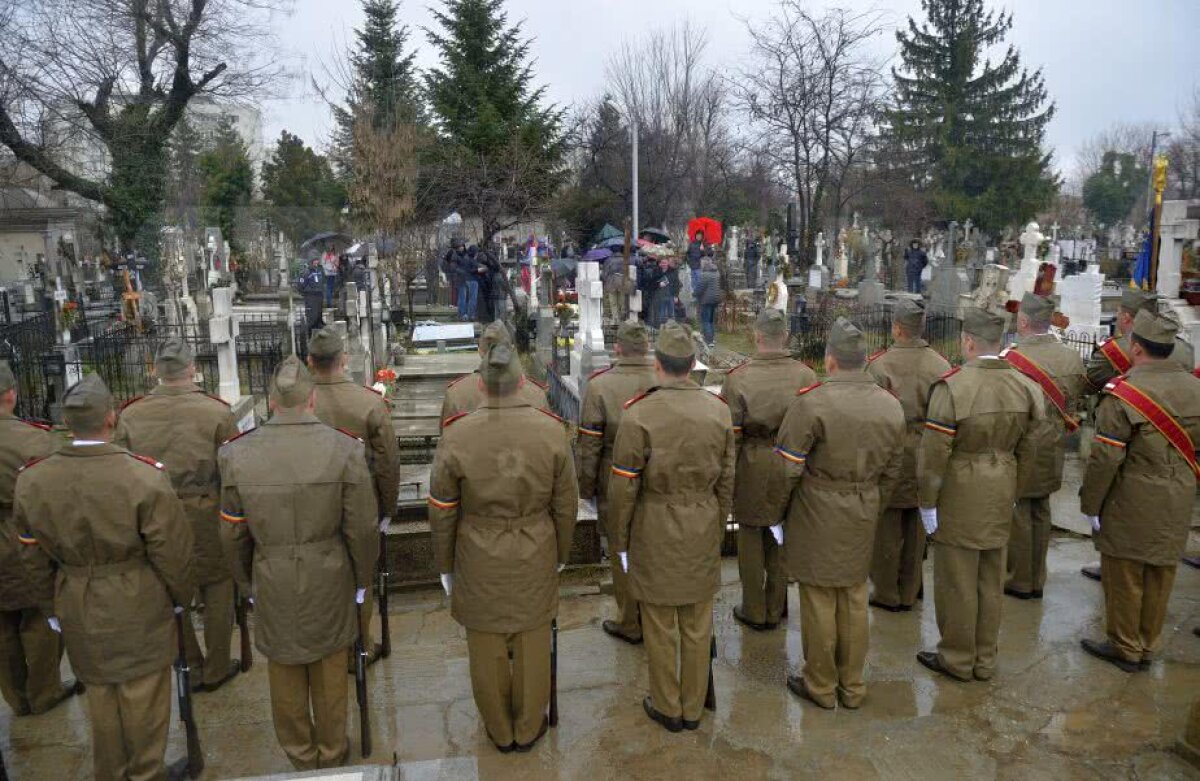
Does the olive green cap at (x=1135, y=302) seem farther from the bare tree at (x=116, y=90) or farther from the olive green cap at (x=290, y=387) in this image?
the bare tree at (x=116, y=90)

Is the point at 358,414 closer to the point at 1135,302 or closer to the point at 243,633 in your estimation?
the point at 243,633

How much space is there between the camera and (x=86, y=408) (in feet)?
12.1

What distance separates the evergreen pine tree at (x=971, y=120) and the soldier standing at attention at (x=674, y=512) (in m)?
34.6

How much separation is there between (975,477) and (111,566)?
4466 mm

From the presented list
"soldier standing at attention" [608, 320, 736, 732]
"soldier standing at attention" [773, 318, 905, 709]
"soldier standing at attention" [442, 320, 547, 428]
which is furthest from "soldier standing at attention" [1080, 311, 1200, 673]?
"soldier standing at attention" [442, 320, 547, 428]

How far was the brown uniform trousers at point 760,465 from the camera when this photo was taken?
17.3 ft

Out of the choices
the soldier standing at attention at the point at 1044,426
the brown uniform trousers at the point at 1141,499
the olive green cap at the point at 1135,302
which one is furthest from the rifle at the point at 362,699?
the olive green cap at the point at 1135,302

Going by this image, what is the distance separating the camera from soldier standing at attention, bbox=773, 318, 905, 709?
4.46m

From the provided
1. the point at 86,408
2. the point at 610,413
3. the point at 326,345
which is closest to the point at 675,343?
the point at 610,413

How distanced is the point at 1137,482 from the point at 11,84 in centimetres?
1965

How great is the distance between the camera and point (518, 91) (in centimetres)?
2783

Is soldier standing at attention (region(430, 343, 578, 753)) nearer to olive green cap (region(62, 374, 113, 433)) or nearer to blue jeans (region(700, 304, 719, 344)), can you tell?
olive green cap (region(62, 374, 113, 433))

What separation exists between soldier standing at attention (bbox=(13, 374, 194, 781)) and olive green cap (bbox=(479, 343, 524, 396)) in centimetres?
154

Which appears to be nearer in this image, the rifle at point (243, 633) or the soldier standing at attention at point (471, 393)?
the rifle at point (243, 633)
